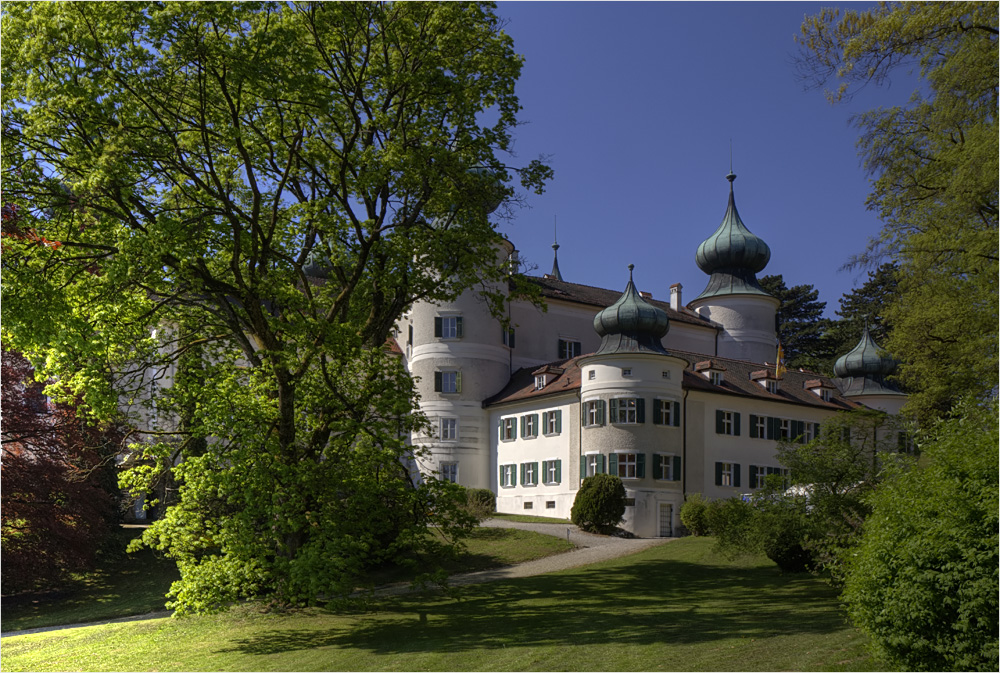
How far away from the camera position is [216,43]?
51.3ft

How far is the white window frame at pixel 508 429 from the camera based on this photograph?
4238 cm

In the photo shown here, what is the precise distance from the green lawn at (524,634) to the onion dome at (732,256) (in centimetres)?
3291

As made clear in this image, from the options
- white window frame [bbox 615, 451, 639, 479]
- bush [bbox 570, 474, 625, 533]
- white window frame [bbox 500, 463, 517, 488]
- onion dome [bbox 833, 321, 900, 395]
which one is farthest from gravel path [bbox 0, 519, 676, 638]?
onion dome [bbox 833, 321, 900, 395]

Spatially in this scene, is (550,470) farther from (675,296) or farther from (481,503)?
(675,296)

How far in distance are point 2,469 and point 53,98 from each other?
11790 mm

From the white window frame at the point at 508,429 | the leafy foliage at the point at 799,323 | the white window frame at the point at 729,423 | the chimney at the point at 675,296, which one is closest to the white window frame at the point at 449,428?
the white window frame at the point at 508,429

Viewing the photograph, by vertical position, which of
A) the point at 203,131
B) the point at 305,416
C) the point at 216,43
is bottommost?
the point at 305,416

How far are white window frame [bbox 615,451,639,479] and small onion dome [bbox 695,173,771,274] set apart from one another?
20389 millimetres

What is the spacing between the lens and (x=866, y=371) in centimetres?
4738

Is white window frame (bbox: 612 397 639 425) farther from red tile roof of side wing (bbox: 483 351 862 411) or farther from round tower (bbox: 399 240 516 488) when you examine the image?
round tower (bbox: 399 240 516 488)

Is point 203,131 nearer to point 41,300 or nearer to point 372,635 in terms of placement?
point 41,300

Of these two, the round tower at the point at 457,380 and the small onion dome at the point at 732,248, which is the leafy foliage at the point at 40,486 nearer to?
the round tower at the point at 457,380

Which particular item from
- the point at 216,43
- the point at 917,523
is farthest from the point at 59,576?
the point at 917,523

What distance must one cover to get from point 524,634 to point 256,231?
8902 mm
